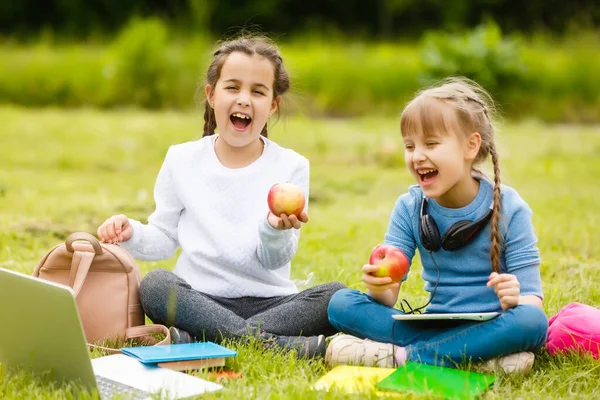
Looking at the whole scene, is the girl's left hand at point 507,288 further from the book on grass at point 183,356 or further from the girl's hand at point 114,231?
the girl's hand at point 114,231

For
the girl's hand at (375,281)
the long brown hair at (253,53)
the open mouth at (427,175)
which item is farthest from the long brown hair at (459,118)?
the long brown hair at (253,53)

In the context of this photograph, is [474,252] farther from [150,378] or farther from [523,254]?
[150,378]

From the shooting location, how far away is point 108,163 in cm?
787

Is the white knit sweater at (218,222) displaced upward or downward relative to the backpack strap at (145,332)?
upward

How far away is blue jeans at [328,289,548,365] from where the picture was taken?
2508mm

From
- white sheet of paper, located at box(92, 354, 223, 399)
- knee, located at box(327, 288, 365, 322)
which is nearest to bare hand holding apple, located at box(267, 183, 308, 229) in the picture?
knee, located at box(327, 288, 365, 322)

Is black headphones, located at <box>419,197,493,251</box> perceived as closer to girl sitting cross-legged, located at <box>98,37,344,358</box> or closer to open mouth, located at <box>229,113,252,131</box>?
girl sitting cross-legged, located at <box>98,37,344,358</box>

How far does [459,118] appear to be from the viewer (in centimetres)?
274

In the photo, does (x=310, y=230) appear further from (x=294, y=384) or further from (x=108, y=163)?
(x=108, y=163)

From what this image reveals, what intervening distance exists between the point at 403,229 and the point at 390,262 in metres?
0.32

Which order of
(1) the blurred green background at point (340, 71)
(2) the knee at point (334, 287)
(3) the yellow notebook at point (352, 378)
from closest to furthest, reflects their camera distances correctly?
(3) the yellow notebook at point (352, 378) → (2) the knee at point (334, 287) → (1) the blurred green background at point (340, 71)

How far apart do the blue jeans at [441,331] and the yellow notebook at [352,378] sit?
169 millimetres

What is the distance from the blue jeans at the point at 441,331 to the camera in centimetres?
251

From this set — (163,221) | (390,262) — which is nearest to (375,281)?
(390,262)
